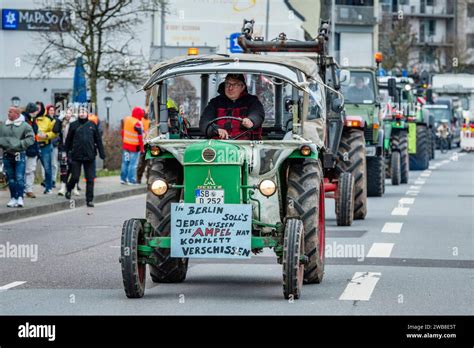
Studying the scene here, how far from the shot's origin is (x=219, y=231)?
1134 cm

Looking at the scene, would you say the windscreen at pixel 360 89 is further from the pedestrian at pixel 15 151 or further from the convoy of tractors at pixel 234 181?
the convoy of tractors at pixel 234 181

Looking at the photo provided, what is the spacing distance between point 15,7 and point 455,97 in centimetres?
3043

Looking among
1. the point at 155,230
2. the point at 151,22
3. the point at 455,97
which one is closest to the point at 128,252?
the point at 155,230

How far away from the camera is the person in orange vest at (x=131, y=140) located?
31.6 m

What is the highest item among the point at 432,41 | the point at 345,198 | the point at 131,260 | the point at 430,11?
the point at 430,11

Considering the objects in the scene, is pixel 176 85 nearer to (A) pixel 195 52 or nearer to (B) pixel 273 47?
(B) pixel 273 47

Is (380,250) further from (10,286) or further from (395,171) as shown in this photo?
(395,171)

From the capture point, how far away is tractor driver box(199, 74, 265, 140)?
499 inches

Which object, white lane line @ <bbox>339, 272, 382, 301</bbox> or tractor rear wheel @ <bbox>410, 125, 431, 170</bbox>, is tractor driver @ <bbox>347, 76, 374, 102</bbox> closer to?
tractor rear wheel @ <bbox>410, 125, 431, 170</bbox>

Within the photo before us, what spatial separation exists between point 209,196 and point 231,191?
189mm

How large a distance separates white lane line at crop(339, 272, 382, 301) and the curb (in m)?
9.67

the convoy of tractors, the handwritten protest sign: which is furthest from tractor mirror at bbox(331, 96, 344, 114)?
the handwritten protest sign

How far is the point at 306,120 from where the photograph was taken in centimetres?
1270

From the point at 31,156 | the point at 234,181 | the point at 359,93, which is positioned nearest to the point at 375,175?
the point at 359,93
